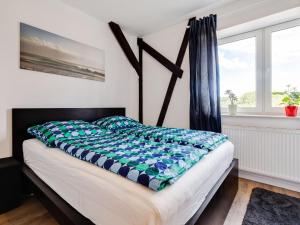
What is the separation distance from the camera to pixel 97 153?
1301 mm

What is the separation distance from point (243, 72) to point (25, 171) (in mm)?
3150

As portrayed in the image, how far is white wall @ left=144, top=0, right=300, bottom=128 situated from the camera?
227cm

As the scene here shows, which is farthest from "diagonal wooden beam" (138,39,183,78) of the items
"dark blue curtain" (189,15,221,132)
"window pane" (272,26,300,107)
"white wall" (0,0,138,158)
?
"window pane" (272,26,300,107)

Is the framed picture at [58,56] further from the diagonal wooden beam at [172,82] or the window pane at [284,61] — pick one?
the window pane at [284,61]

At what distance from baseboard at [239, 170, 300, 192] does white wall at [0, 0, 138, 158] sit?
2.35 metres

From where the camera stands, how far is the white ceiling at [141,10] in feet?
8.07

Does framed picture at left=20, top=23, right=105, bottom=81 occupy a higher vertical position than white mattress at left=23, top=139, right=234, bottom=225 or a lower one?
higher

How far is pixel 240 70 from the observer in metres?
2.74

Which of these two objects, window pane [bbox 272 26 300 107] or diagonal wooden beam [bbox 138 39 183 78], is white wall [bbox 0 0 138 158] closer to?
diagonal wooden beam [bbox 138 39 183 78]

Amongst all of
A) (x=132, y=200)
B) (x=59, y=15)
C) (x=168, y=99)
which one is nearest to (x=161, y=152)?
(x=132, y=200)

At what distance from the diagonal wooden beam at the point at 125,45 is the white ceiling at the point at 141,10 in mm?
109

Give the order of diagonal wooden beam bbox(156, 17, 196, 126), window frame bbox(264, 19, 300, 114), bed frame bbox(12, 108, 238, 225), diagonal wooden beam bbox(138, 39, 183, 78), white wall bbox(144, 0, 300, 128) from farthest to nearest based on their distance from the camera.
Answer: diagonal wooden beam bbox(138, 39, 183, 78)
diagonal wooden beam bbox(156, 17, 196, 126)
window frame bbox(264, 19, 300, 114)
white wall bbox(144, 0, 300, 128)
bed frame bbox(12, 108, 238, 225)

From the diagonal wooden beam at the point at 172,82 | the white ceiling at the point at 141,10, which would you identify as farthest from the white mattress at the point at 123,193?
the white ceiling at the point at 141,10

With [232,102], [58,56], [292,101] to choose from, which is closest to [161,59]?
[232,102]
